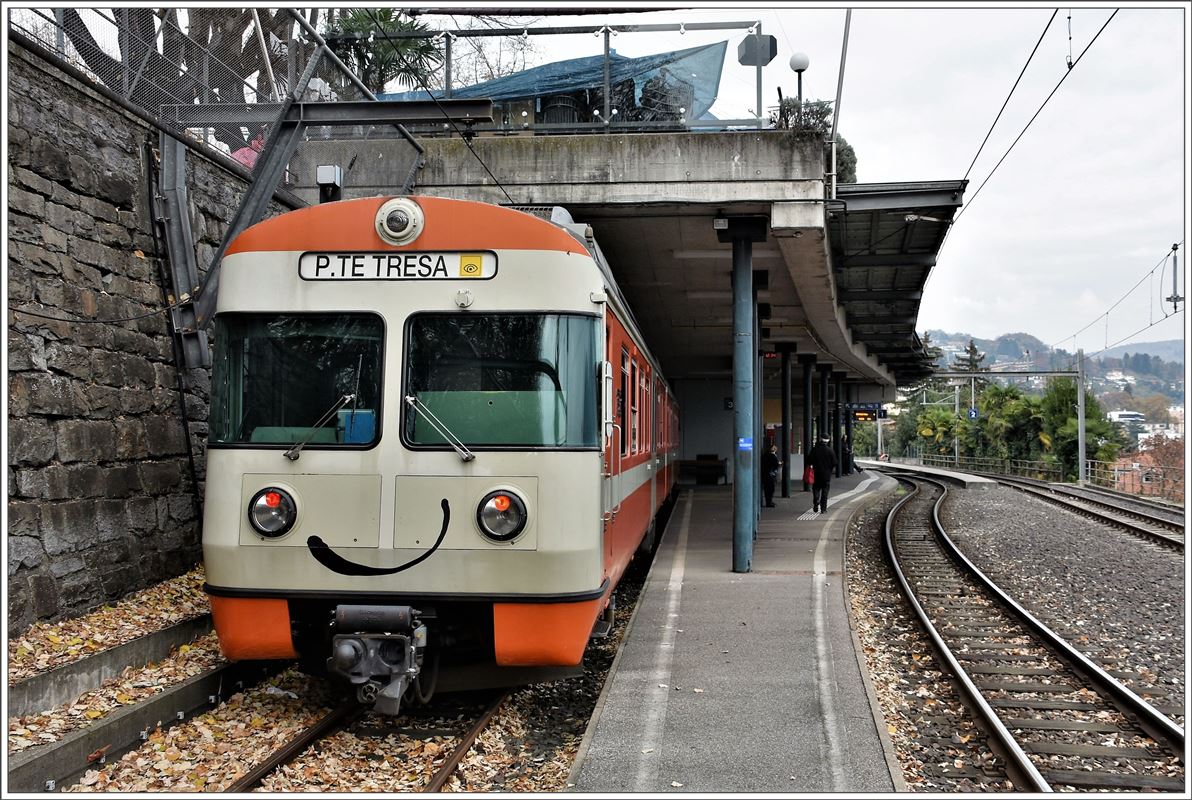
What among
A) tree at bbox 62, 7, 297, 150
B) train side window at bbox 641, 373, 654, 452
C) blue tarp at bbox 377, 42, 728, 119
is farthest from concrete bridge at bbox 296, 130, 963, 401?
train side window at bbox 641, 373, 654, 452

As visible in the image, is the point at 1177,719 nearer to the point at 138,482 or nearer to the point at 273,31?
the point at 138,482

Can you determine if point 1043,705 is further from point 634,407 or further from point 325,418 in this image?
point 325,418

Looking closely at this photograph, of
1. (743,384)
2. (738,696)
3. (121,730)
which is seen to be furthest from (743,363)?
(121,730)

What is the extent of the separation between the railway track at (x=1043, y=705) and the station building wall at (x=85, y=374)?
6.70 m

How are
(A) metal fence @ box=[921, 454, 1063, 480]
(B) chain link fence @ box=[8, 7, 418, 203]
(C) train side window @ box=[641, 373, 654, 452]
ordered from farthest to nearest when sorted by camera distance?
(A) metal fence @ box=[921, 454, 1063, 480], (C) train side window @ box=[641, 373, 654, 452], (B) chain link fence @ box=[8, 7, 418, 203]

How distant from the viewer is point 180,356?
Answer: 941 cm

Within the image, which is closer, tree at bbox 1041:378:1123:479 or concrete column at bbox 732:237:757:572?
concrete column at bbox 732:237:757:572

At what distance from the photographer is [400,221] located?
598 centimetres

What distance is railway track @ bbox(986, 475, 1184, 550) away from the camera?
60.5ft

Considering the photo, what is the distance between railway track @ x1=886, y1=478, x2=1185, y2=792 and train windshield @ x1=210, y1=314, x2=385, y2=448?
4.39m

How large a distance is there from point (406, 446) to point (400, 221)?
1.36 metres

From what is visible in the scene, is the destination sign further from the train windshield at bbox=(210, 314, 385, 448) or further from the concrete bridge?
the concrete bridge

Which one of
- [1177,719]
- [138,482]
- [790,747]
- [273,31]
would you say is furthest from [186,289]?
[1177,719]

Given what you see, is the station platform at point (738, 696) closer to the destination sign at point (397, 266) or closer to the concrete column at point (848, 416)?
the destination sign at point (397, 266)
